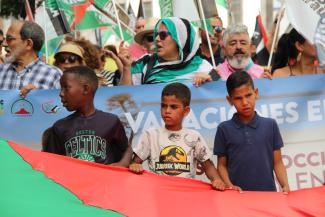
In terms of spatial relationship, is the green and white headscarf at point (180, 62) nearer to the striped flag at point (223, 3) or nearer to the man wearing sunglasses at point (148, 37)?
the man wearing sunglasses at point (148, 37)

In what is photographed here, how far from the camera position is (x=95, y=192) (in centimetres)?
488

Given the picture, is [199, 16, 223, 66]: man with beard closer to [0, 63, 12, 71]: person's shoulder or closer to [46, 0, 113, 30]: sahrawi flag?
[46, 0, 113, 30]: sahrawi flag

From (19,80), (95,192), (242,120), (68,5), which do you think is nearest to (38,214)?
(95,192)

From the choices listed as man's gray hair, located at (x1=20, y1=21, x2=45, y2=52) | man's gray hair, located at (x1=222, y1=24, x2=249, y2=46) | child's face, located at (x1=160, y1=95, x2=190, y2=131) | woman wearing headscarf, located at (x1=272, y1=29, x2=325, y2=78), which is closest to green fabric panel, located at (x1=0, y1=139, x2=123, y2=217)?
child's face, located at (x1=160, y1=95, x2=190, y2=131)

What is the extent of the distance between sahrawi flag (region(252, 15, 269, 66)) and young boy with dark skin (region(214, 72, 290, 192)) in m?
4.09

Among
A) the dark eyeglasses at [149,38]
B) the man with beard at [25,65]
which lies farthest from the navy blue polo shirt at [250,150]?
the dark eyeglasses at [149,38]

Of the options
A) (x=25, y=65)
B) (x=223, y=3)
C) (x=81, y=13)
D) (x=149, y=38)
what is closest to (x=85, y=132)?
(x=25, y=65)

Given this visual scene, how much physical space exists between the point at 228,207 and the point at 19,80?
252cm

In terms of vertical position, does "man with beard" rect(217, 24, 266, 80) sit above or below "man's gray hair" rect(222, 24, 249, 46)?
below

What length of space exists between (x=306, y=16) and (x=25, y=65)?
229 centimetres

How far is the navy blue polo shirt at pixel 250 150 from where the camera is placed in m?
5.30

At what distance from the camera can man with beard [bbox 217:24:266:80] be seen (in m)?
6.47

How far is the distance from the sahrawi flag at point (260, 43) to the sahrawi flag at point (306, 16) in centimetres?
287

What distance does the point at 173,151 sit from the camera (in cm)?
529
